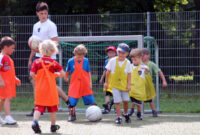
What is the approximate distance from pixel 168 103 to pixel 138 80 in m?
3.00

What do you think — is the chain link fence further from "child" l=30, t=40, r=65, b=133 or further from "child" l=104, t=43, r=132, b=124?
"child" l=30, t=40, r=65, b=133

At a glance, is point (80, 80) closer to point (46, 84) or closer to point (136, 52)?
point (136, 52)

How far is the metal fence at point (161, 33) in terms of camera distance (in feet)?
30.3

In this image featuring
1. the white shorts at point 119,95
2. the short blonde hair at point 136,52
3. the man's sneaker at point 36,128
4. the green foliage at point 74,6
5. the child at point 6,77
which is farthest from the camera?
the green foliage at point 74,6

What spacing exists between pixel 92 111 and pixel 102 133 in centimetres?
146

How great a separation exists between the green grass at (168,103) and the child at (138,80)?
1632 millimetres

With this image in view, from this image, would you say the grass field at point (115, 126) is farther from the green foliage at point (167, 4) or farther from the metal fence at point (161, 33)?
the green foliage at point (167, 4)

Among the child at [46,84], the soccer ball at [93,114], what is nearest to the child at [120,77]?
the soccer ball at [93,114]

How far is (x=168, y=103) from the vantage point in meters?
10.5

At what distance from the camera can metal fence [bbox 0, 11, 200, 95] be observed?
923cm

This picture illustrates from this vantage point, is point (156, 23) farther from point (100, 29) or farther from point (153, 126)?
point (153, 126)

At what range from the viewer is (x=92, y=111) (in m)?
7.33

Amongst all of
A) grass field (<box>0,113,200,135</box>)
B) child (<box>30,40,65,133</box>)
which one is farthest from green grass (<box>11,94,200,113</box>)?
child (<box>30,40,65,133</box>)

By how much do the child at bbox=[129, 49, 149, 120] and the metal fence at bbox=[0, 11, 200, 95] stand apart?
59.6 inches
